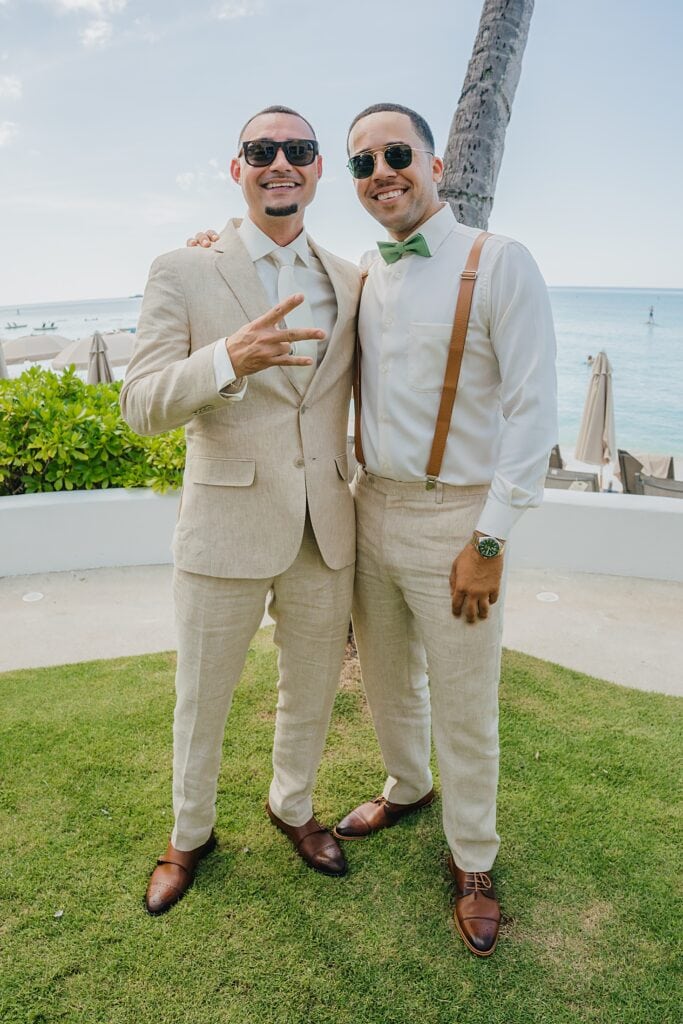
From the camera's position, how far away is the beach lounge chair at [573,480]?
25.1 feet

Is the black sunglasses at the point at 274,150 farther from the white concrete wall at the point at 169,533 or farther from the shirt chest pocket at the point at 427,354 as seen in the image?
the white concrete wall at the point at 169,533

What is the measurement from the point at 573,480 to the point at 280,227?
5.82m

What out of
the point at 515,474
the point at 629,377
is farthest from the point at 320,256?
the point at 629,377

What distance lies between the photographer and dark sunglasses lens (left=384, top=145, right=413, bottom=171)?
2250 mm

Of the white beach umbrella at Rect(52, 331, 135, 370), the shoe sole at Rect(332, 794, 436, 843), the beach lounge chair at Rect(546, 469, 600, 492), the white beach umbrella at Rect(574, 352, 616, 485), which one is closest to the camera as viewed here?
the shoe sole at Rect(332, 794, 436, 843)

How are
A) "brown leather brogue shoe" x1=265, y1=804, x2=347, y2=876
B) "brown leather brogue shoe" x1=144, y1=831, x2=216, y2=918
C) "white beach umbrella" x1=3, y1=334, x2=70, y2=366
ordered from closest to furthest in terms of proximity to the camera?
1. "brown leather brogue shoe" x1=144, y1=831, x2=216, y2=918
2. "brown leather brogue shoe" x1=265, y1=804, x2=347, y2=876
3. "white beach umbrella" x1=3, y1=334, x2=70, y2=366

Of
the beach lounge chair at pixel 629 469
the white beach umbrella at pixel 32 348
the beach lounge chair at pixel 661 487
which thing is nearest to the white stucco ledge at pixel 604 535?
the beach lounge chair at pixel 661 487

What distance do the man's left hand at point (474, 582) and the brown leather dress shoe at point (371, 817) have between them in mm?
1077

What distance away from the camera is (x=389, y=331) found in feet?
7.75

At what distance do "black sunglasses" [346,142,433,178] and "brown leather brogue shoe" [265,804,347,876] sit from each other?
2.33 meters

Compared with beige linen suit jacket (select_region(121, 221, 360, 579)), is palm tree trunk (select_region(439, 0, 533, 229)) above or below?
above

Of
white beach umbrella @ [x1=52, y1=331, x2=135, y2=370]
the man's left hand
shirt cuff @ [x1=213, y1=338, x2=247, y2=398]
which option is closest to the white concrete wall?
the man's left hand

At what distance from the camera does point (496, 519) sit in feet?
7.27

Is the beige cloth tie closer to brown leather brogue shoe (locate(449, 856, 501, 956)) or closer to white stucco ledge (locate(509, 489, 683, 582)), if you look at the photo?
brown leather brogue shoe (locate(449, 856, 501, 956))
